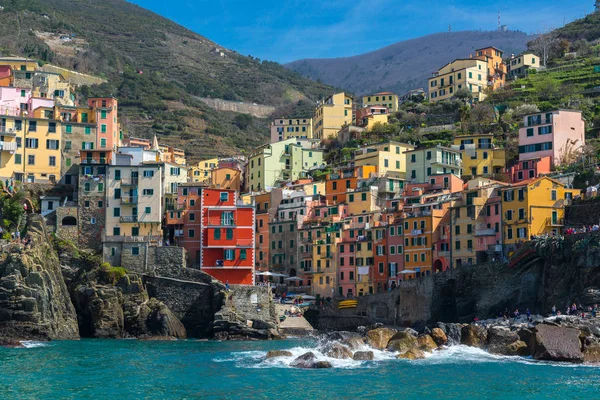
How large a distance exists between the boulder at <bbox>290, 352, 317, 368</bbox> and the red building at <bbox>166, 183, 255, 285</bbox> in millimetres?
29806

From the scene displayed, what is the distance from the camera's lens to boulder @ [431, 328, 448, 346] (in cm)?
5991

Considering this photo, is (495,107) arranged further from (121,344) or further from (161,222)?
(121,344)

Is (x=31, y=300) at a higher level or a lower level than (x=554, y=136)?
lower

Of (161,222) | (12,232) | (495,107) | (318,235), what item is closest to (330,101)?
(495,107)

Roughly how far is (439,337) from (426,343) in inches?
66.6

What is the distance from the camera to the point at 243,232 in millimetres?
85188

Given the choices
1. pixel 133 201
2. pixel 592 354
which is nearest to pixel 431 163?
pixel 133 201

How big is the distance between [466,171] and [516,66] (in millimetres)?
48254

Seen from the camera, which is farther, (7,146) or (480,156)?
(480,156)

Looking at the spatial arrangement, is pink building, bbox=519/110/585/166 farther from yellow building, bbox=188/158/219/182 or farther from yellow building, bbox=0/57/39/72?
yellow building, bbox=0/57/39/72

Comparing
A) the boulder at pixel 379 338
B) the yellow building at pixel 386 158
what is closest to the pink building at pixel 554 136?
the yellow building at pixel 386 158

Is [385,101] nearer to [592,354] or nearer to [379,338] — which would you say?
[379,338]

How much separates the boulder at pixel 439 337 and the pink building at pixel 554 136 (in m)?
39.2

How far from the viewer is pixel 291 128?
149125mm
